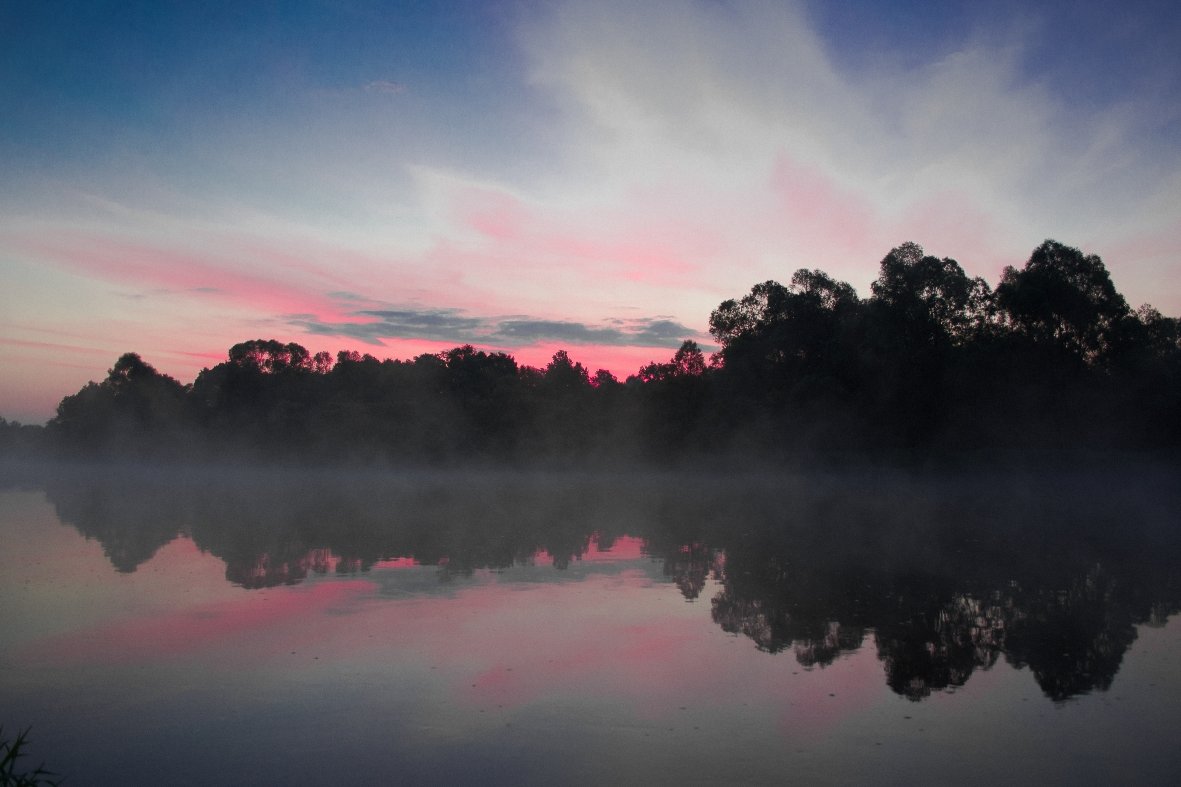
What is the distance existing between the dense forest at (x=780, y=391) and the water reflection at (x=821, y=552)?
42.5ft

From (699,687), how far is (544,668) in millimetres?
1993

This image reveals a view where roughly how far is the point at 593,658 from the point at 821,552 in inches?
453

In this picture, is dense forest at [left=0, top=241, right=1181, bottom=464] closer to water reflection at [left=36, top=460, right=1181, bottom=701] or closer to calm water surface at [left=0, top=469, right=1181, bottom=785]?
water reflection at [left=36, top=460, right=1181, bottom=701]

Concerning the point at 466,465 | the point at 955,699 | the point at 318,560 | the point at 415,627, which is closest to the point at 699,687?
the point at 955,699

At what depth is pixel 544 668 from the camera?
32.4 ft

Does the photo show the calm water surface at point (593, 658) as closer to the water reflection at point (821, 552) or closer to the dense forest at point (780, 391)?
the water reflection at point (821, 552)

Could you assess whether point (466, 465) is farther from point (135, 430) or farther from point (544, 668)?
point (544, 668)

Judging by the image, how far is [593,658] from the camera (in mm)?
10352

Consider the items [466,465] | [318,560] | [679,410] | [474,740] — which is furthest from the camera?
[466,465]

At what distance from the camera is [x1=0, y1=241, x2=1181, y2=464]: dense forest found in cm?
5406

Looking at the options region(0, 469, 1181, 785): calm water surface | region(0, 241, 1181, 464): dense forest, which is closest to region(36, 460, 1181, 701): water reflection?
region(0, 469, 1181, 785): calm water surface

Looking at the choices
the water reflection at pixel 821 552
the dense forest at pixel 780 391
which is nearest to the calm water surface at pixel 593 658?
the water reflection at pixel 821 552

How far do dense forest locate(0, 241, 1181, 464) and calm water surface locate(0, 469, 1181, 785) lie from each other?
34788 millimetres

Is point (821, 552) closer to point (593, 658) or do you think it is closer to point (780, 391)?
point (593, 658)
